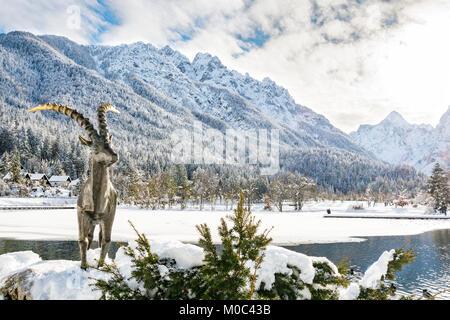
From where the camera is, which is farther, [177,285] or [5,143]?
[5,143]

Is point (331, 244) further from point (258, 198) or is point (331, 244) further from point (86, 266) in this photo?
point (258, 198)

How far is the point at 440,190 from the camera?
180ft

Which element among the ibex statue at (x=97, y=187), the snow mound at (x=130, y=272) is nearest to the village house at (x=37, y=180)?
the snow mound at (x=130, y=272)

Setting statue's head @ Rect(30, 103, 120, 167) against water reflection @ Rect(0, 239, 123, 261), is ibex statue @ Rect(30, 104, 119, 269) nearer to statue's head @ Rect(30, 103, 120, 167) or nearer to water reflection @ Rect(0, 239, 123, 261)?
statue's head @ Rect(30, 103, 120, 167)

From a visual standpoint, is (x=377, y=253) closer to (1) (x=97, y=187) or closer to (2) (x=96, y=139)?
(1) (x=97, y=187)

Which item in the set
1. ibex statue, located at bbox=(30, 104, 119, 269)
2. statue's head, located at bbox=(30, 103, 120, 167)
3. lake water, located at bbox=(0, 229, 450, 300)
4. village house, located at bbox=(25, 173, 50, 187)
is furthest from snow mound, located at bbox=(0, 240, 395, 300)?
village house, located at bbox=(25, 173, 50, 187)

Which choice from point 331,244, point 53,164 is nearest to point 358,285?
point 331,244

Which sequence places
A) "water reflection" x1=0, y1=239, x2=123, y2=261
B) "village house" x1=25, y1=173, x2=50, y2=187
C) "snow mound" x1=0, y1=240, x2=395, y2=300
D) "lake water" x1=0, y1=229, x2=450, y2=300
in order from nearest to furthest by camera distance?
"snow mound" x1=0, y1=240, x2=395, y2=300 → "lake water" x1=0, y1=229, x2=450, y2=300 → "water reflection" x1=0, y1=239, x2=123, y2=261 → "village house" x1=25, y1=173, x2=50, y2=187

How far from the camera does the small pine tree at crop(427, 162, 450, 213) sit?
54469 millimetres

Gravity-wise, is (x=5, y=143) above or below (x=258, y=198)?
above

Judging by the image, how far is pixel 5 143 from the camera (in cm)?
9631

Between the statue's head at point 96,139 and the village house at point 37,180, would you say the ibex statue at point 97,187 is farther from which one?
the village house at point 37,180

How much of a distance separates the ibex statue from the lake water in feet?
33.4

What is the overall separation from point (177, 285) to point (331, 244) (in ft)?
83.0
